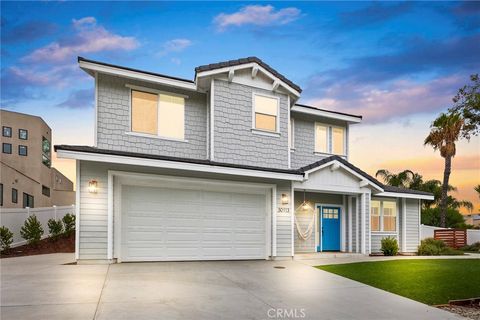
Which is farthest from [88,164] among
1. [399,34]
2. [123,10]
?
[399,34]

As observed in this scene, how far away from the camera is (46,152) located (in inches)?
1610

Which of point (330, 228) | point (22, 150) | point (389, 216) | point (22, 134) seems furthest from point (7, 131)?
point (389, 216)

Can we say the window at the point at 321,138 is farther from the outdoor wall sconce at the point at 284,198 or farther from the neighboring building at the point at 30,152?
the neighboring building at the point at 30,152

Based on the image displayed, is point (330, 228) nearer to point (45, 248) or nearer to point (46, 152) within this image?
point (45, 248)

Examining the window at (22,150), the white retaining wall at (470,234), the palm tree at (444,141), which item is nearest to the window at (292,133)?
the white retaining wall at (470,234)

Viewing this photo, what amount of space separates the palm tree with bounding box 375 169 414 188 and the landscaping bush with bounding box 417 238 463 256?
44.9ft

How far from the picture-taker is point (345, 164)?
1580cm

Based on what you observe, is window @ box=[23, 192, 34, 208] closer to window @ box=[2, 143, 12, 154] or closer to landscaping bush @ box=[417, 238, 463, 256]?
window @ box=[2, 143, 12, 154]

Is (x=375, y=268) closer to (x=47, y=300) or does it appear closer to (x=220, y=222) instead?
(x=220, y=222)

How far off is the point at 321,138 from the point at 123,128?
9.23m

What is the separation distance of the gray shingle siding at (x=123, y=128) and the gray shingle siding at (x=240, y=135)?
1.04 meters

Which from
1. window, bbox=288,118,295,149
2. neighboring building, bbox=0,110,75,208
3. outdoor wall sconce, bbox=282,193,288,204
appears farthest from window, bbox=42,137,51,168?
outdoor wall sconce, bbox=282,193,288,204

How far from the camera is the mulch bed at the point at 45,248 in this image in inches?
576

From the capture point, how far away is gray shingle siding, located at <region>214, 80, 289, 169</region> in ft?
45.7
